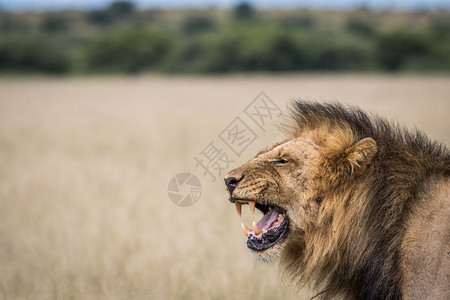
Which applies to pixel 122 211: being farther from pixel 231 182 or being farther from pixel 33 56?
pixel 33 56

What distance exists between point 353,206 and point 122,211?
16.7 feet

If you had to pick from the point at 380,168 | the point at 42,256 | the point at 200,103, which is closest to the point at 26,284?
the point at 42,256

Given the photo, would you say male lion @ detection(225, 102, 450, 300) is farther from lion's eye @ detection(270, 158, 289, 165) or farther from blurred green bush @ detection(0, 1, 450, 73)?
blurred green bush @ detection(0, 1, 450, 73)

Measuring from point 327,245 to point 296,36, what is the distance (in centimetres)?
4926

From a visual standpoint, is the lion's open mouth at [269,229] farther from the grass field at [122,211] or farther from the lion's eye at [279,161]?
the grass field at [122,211]

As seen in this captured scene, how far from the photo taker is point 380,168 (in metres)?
3.37

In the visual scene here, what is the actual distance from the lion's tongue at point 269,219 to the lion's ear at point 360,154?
48 cm

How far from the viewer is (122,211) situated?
→ 801 cm

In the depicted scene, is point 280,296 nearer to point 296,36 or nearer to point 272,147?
point 272,147

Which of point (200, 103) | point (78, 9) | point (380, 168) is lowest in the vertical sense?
point (380, 168)

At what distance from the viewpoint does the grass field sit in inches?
208

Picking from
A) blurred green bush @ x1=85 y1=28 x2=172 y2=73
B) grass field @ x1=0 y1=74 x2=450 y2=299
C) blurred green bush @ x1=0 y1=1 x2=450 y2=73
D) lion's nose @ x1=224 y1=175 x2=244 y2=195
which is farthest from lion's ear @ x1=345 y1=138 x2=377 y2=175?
blurred green bush @ x1=85 y1=28 x2=172 y2=73

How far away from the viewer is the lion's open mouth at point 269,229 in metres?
3.51

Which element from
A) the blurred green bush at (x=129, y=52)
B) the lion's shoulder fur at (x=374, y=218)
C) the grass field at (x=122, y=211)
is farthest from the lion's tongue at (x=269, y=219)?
the blurred green bush at (x=129, y=52)
